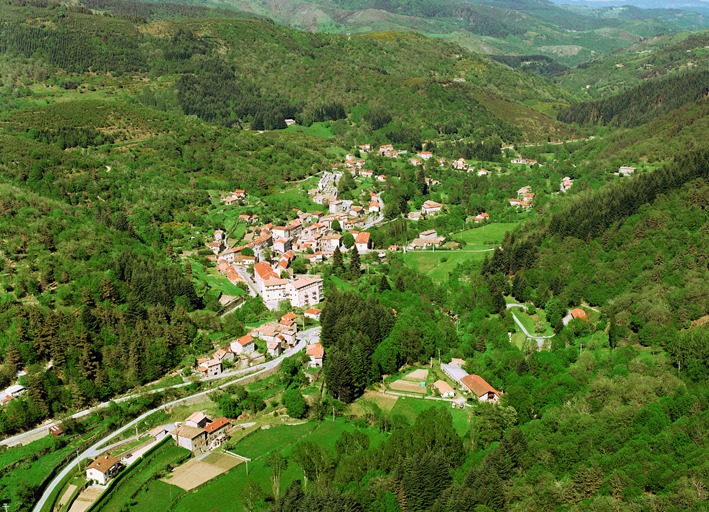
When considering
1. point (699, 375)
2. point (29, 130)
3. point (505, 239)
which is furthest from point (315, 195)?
point (699, 375)

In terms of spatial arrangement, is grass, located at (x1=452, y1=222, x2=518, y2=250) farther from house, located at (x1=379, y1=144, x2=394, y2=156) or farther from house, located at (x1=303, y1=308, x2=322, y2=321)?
house, located at (x1=379, y1=144, x2=394, y2=156)

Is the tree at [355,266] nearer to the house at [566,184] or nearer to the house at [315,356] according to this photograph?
the house at [315,356]

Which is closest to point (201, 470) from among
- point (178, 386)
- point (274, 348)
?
point (178, 386)

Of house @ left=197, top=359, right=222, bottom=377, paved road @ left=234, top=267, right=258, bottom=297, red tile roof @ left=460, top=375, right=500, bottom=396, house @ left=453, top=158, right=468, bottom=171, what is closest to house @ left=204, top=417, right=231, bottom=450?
house @ left=197, top=359, right=222, bottom=377

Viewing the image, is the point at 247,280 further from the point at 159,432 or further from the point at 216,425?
the point at 159,432

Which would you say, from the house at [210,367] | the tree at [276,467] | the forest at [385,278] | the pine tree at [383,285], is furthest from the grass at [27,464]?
the pine tree at [383,285]

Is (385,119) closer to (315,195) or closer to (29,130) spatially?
(315,195)

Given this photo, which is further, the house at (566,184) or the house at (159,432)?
the house at (566,184)
